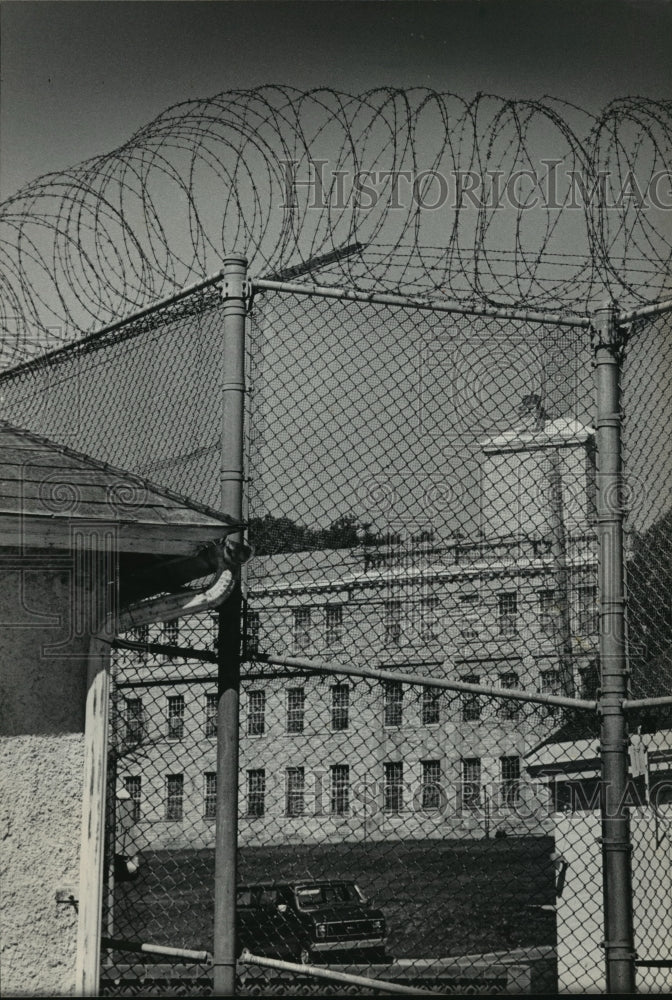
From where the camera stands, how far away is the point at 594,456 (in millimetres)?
4883

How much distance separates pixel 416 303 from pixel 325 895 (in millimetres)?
13683

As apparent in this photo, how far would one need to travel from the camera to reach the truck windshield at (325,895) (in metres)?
16.4

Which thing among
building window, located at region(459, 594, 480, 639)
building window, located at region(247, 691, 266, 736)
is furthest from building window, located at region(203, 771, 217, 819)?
building window, located at region(459, 594, 480, 639)

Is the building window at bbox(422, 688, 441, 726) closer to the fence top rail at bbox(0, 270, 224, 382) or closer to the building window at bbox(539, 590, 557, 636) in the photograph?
the building window at bbox(539, 590, 557, 636)

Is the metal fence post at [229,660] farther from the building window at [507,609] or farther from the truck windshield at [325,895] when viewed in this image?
the truck windshield at [325,895]

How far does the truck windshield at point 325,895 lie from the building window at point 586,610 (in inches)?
492

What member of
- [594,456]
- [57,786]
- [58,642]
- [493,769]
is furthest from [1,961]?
[493,769]

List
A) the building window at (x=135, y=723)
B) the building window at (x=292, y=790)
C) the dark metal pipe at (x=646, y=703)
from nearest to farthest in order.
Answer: the dark metal pipe at (x=646, y=703)
the building window at (x=135, y=723)
the building window at (x=292, y=790)

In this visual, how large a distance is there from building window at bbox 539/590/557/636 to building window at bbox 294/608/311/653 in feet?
3.33

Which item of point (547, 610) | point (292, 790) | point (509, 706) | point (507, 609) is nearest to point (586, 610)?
point (547, 610)

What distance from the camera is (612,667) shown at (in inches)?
174

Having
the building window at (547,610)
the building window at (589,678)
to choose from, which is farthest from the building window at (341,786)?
the building window at (547,610)

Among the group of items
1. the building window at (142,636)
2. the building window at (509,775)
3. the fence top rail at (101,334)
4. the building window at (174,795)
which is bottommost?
the building window at (174,795)

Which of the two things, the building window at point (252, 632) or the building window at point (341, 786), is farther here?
the building window at point (341, 786)
